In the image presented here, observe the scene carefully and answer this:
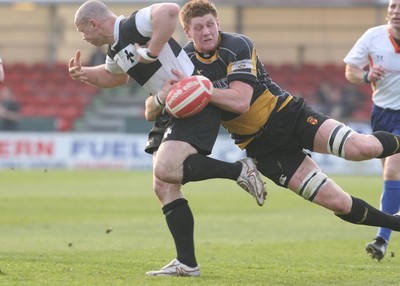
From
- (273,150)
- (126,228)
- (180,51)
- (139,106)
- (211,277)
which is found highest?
(180,51)

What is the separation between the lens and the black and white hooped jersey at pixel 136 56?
24.8ft

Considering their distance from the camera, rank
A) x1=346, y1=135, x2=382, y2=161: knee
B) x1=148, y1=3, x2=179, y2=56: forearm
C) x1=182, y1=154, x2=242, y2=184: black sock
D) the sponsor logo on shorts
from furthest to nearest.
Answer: the sponsor logo on shorts
x1=346, y1=135, x2=382, y2=161: knee
x1=182, y1=154, x2=242, y2=184: black sock
x1=148, y1=3, x2=179, y2=56: forearm

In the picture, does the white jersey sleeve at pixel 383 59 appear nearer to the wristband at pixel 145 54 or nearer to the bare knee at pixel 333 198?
the bare knee at pixel 333 198

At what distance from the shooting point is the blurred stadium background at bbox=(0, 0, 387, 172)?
3331 cm

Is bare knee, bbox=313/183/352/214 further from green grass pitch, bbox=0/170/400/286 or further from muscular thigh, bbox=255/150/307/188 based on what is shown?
green grass pitch, bbox=0/170/400/286

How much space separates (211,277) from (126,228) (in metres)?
6.52

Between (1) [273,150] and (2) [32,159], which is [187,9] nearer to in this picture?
(1) [273,150]

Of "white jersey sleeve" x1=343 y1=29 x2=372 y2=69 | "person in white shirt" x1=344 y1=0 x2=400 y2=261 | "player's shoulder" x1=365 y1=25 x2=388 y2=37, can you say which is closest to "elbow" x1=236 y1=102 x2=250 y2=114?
"person in white shirt" x1=344 y1=0 x2=400 y2=261

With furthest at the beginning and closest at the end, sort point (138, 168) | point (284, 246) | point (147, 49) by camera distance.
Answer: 1. point (138, 168)
2. point (284, 246)
3. point (147, 49)

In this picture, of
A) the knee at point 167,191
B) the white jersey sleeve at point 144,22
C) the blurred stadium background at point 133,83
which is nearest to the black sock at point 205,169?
the knee at point 167,191

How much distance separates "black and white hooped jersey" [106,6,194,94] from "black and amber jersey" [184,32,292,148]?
198mm

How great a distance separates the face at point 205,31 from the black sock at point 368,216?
1.80m

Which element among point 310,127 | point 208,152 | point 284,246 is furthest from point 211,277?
point 284,246

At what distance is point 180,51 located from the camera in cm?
772
